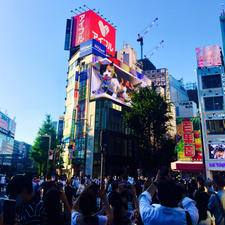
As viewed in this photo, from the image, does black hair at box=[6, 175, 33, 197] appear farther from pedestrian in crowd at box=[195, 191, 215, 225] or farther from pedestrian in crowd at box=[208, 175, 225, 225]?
pedestrian in crowd at box=[195, 191, 215, 225]

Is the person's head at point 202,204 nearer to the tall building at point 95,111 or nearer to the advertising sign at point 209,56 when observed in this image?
the tall building at point 95,111

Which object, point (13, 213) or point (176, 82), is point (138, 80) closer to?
point (176, 82)

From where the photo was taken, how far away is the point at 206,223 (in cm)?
520

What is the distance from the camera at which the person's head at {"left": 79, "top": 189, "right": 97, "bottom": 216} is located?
276 centimetres

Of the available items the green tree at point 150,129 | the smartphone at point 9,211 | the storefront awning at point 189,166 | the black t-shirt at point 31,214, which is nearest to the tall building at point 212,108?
the storefront awning at point 189,166

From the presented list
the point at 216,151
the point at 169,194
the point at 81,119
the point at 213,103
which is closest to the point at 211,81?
the point at 213,103

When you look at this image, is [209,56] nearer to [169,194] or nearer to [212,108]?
[212,108]

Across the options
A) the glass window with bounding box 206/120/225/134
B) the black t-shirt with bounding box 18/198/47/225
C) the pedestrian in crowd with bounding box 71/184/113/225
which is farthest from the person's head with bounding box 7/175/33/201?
the glass window with bounding box 206/120/225/134

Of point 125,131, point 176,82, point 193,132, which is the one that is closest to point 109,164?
point 125,131

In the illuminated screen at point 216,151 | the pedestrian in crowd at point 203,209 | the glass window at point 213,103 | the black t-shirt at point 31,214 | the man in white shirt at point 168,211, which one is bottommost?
the pedestrian in crowd at point 203,209

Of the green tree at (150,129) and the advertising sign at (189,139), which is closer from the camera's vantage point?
the green tree at (150,129)

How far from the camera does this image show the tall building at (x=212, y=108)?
30297 millimetres

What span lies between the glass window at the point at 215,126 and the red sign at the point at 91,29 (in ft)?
105

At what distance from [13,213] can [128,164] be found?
4122 centimetres
